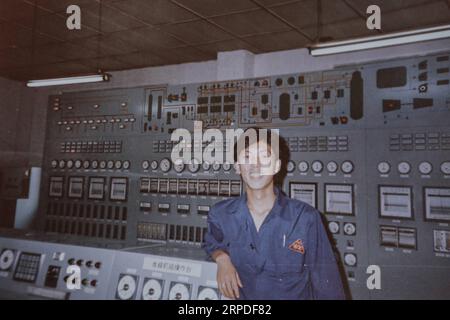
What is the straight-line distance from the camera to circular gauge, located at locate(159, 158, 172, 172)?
3.12 meters

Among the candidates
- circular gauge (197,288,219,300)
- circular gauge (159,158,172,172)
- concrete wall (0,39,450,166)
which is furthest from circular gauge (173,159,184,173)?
concrete wall (0,39,450,166)

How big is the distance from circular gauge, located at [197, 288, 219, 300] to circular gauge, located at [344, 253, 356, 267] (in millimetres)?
1508

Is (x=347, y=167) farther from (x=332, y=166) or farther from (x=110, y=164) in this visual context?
(x=110, y=164)

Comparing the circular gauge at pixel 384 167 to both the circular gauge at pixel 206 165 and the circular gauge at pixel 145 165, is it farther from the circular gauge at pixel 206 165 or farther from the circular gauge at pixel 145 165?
the circular gauge at pixel 145 165

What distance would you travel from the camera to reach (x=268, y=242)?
164 centimetres

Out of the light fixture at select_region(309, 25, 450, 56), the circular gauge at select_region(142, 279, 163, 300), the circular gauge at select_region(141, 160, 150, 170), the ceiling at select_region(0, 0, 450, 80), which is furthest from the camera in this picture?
the ceiling at select_region(0, 0, 450, 80)

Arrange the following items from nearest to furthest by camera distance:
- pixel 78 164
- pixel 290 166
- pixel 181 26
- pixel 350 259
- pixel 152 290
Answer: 1. pixel 152 290
2. pixel 350 259
3. pixel 290 166
4. pixel 78 164
5. pixel 181 26

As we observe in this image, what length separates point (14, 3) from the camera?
4.02m

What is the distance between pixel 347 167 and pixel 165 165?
1.42 meters

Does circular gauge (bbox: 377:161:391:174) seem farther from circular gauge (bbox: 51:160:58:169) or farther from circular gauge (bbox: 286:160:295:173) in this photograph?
circular gauge (bbox: 51:160:58:169)

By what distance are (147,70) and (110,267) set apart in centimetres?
534

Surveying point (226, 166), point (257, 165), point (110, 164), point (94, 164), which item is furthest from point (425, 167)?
point (94, 164)

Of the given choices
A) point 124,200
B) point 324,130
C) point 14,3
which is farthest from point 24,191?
point 324,130

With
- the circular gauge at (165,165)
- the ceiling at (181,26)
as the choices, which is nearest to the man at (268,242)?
the circular gauge at (165,165)
